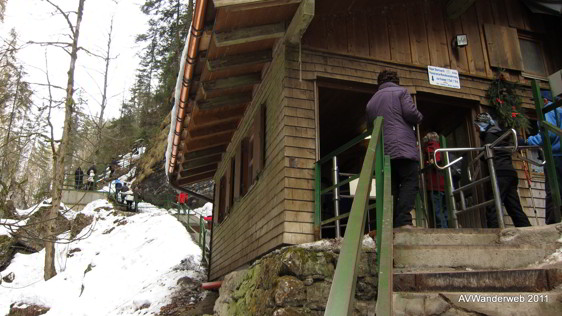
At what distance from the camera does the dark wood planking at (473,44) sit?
7488 mm

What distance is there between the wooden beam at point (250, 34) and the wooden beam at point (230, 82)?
52.6 inches

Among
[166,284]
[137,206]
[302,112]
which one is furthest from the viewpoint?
[137,206]

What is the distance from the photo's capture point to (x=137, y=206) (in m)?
25.3

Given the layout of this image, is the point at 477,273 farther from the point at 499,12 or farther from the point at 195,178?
the point at 195,178

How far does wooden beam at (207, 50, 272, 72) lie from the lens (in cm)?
648

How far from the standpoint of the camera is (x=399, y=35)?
7195 millimetres

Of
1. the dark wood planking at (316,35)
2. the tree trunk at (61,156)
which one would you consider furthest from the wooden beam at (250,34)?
the tree trunk at (61,156)

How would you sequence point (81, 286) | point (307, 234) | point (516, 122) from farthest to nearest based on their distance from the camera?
point (81, 286)
point (516, 122)
point (307, 234)

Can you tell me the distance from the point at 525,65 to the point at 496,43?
27.3 inches

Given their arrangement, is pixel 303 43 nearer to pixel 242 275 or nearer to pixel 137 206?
pixel 242 275

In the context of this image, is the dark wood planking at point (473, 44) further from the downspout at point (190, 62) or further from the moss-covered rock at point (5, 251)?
the moss-covered rock at point (5, 251)

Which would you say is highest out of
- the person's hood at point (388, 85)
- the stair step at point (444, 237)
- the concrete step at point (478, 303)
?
the person's hood at point (388, 85)

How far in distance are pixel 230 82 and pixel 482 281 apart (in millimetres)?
5287


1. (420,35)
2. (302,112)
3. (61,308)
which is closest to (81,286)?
(61,308)
